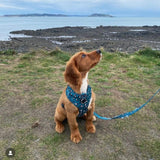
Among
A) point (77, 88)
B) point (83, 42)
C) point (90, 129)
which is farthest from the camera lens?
point (83, 42)

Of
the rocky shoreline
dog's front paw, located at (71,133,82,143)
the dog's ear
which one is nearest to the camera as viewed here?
the dog's ear

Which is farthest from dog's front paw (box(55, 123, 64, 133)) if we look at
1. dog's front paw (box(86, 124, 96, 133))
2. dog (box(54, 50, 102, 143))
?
dog's front paw (box(86, 124, 96, 133))

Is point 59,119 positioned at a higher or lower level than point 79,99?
lower

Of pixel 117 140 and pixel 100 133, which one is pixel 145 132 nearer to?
pixel 117 140

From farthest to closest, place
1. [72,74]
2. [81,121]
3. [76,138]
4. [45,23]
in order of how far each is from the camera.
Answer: [45,23]
[81,121]
[76,138]
[72,74]

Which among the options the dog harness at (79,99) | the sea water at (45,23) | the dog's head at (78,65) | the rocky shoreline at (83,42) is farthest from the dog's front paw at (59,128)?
the sea water at (45,23)

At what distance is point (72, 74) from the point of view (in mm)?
2787

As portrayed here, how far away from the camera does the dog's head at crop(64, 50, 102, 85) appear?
2.79 meters

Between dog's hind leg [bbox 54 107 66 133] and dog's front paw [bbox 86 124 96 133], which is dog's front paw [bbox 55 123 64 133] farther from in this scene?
dog's front paw [bbox 86 124 96 133]

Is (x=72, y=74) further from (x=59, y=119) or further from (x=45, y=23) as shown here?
(x=45, y=23)

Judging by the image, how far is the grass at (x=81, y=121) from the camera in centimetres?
305

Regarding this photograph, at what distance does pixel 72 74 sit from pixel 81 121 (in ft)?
5.17

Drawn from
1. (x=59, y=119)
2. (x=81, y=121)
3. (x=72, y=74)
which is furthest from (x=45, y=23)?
(x=72, y=74)

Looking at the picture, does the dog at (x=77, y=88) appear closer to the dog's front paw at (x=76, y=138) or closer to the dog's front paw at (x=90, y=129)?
the dog's front paw at (x=76, y=138)
